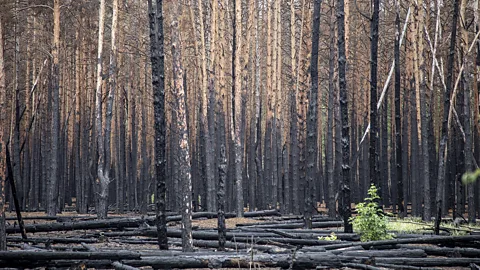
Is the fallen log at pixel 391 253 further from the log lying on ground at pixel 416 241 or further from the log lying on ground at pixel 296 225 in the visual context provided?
the log lying on ground at pixel 296 225

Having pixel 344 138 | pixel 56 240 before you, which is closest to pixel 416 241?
pixel 344 138

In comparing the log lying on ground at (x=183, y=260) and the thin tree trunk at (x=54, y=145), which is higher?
the thin tree trunk at (x=54, y=145)

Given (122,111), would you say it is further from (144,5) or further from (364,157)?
(364,157)

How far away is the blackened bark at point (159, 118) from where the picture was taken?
9529 mm

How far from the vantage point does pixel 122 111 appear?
26.2 metres

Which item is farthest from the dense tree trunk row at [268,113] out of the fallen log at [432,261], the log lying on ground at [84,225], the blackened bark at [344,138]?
the fallen log at [432,261]

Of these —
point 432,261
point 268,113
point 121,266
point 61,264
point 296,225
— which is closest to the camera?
point 121,266

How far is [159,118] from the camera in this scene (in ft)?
31.9

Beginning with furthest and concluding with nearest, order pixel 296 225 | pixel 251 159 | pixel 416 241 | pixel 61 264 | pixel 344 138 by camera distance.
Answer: pixel 251 159, pixel 296 225, pixel 344 138, pixel 416 241, pixel 61 264

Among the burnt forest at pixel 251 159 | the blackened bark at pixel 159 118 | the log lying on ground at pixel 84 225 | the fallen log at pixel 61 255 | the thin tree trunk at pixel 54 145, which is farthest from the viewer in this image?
the thin tree trunk at pixel 54 145

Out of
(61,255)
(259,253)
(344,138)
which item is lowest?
(259,253)

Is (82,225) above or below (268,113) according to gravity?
below

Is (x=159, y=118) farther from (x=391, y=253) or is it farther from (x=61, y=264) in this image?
(x=391, y=253)

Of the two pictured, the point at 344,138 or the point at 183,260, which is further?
the point at 344,138
